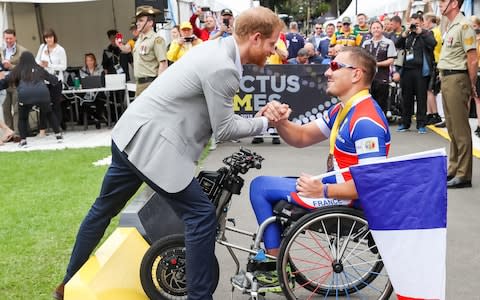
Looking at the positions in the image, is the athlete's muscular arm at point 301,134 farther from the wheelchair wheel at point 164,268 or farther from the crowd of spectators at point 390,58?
the crowd of spectators at point 390,58

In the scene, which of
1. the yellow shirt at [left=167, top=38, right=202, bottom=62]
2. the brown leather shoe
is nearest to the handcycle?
the brown leather shoe

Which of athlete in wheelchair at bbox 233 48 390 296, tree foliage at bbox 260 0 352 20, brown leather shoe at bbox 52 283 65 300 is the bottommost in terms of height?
brown leather shoe at bbox 52 283 65 300

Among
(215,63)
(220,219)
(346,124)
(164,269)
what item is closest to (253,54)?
(215,63)

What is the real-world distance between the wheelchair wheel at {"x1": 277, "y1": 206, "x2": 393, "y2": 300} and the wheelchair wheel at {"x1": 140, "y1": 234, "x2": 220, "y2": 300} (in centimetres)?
62

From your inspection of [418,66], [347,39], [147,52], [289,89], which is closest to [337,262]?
[289,89]

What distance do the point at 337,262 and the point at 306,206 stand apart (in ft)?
1.26

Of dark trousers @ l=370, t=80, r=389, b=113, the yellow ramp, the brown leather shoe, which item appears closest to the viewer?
the yellow ramp

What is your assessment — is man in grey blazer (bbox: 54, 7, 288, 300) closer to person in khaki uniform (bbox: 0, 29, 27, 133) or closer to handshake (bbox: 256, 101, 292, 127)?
handshake (bbox: 256, 101, 292, 127)

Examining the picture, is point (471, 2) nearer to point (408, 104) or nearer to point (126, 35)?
point (408, 104)

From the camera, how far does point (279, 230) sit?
3.32 metres

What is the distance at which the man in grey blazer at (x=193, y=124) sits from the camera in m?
2.88

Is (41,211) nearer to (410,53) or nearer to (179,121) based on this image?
(179,121)

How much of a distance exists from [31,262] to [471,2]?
12103 mm

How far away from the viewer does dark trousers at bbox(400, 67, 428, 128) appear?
32.9ft
